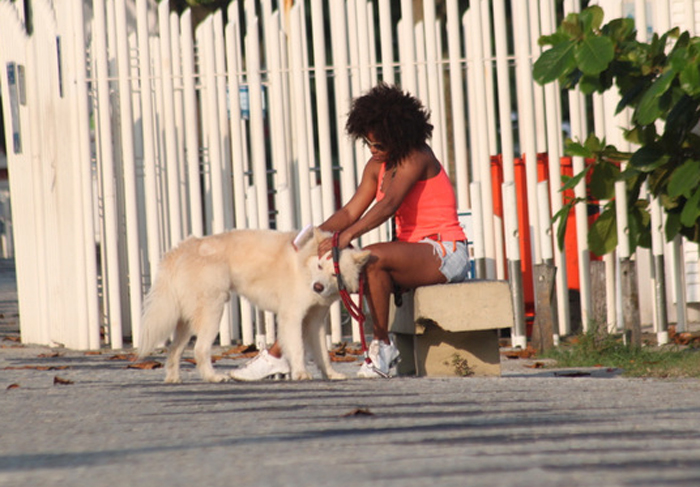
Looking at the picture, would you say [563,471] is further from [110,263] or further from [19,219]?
[19,219]

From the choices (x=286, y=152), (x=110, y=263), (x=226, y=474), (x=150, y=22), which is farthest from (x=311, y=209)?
(x=226, y=474)

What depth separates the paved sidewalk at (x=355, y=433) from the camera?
12.4 feet

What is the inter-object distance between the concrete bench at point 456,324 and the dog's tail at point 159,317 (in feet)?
4.42

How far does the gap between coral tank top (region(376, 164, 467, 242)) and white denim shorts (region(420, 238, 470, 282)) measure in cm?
4

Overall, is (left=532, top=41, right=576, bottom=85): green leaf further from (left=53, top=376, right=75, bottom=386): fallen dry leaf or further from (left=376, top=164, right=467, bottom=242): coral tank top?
(left=53, top=376, right=75, bottom=386): fallen dry leaf

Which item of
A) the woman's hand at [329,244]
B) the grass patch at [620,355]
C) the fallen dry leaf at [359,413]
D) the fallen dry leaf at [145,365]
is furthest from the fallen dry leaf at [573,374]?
the fallen dry leaf at [359,413]

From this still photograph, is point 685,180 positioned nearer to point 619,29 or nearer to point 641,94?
point 641,94

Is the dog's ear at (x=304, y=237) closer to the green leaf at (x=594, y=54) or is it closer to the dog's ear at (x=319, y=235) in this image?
the dog's ear at (x=319, y=235)

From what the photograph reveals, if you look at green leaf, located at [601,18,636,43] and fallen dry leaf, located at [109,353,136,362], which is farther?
fallen dry leaf, located at [109,353,136,362]

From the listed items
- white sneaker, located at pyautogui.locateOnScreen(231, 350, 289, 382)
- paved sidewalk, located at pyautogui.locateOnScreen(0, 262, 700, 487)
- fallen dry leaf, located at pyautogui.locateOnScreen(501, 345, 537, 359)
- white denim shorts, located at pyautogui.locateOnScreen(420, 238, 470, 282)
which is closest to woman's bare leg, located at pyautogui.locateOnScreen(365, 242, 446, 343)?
white denim shorts, located at pyautogui.locateOnScreen(420, 238, 470, 282)

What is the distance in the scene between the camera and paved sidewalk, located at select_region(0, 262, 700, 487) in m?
3.78

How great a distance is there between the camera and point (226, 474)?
12.5 feet

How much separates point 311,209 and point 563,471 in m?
6.37

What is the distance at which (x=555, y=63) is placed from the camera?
7.96 metres
